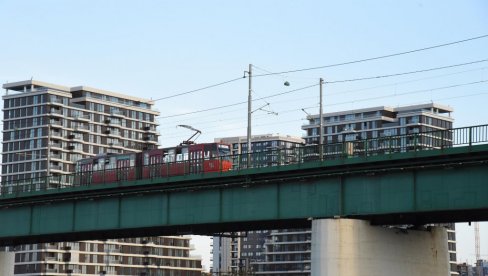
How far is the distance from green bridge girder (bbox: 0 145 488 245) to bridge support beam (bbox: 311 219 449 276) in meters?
1.12

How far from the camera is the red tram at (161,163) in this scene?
245ft

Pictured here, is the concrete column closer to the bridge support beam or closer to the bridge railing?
the bridge railing

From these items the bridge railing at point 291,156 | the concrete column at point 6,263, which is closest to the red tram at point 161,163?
the bridge railing at point 291,156

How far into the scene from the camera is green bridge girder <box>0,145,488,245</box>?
55938mm

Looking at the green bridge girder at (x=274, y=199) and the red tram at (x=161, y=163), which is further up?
the red tram at (x=161, y=163)

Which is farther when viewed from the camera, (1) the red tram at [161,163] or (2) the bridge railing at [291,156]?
(1) the red tram at [161,163]

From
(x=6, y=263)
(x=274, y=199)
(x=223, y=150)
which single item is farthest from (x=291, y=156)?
Result: (x=6, y=263)

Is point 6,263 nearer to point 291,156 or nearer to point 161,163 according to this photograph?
point 161,163

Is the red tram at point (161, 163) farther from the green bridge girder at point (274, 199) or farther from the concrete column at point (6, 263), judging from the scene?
the concrete column at point (6, 263)

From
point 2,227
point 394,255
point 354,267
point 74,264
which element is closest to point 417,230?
point 394,255

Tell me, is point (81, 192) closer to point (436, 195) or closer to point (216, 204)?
point (216, 204)

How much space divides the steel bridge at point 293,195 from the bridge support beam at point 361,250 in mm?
1155

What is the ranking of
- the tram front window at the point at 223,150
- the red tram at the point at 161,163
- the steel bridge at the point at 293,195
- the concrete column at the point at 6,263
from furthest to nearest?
the concrete column at the point at 6,263 < the tram front window at the point at 223,150 < the red tram at the point at 161,163 < the steel bridge at the point at 293,195

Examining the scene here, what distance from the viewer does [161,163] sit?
235ft
